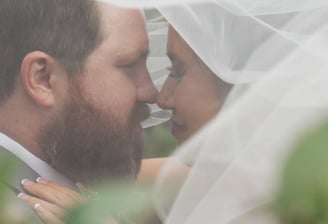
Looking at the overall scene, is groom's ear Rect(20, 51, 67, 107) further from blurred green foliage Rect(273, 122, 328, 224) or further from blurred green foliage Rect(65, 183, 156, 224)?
blurred green foliage Rect(273, 122, 328, 224)

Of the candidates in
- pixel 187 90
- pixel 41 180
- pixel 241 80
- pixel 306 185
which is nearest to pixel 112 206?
pixel 306 185

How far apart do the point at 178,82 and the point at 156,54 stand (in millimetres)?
91

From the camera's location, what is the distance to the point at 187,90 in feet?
5.11

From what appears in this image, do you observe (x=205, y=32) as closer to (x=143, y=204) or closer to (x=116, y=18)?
(x=116, y=18)

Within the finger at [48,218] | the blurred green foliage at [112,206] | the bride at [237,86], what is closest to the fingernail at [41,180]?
the bride at [237,86]

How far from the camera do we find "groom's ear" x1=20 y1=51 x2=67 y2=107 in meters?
1.78

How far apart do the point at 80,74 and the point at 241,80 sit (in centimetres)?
55

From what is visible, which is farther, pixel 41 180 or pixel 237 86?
pixel 41 180

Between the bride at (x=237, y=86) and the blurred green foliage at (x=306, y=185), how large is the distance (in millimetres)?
536

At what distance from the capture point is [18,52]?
1796mm

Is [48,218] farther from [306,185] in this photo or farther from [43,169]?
[43,169]

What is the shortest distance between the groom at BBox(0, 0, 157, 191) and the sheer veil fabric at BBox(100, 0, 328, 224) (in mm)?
164

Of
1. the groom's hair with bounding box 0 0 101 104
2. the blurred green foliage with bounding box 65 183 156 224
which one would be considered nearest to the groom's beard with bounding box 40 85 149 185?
the groom's hair with bounding box 0 0 101 104

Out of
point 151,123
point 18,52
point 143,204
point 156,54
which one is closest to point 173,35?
point 156,54
